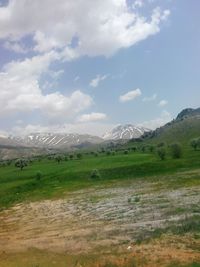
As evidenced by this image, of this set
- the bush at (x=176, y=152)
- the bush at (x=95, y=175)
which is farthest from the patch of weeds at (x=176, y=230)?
the bush at (x=176, y=152)

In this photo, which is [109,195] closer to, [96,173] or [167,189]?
[167,189]

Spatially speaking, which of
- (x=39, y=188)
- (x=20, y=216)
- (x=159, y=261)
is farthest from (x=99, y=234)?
(x=39, y=188)

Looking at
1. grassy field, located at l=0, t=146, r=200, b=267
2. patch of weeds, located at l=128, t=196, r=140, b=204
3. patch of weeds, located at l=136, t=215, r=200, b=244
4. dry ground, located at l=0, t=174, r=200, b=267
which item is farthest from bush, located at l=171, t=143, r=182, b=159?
patch of weeds, located at l=136, t=215, r=200, b=244

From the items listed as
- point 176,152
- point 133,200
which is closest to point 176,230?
point 133,200

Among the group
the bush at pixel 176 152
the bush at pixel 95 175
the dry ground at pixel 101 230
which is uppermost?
the bush at pixel 176 152

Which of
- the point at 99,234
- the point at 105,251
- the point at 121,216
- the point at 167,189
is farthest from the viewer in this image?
the point at 167,189

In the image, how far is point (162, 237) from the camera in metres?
36.8

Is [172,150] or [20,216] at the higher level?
[172,150]

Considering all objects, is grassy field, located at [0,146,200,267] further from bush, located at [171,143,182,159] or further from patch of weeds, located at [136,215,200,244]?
bush, located at [171,143,182,159]

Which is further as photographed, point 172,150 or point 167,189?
point 172,150

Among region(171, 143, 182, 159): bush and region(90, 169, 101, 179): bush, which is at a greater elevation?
region(171, 143, 182, 159): bush

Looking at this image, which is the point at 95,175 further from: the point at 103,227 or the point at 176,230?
the point at 176,230

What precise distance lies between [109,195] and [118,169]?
4377cm

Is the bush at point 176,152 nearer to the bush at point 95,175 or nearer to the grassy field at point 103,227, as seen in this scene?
the bush at point 95,175
